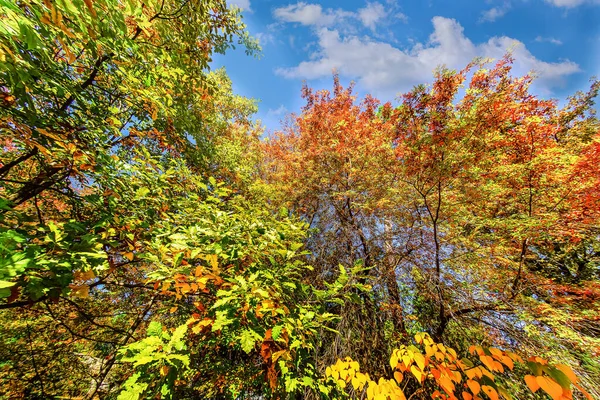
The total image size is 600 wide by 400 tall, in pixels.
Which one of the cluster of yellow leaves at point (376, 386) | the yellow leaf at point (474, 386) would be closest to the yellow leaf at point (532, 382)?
the yellow leaf at point (474, 386)

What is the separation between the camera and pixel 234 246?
168cm

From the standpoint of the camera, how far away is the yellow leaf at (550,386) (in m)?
0.96

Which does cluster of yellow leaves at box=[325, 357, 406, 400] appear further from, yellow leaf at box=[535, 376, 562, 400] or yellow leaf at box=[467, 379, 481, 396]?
yellow leaf at box=[535, 376, 562, 400]

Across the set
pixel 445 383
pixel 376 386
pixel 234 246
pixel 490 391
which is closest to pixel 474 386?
pixel 490 391

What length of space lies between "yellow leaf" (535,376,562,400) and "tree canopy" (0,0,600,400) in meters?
0.01

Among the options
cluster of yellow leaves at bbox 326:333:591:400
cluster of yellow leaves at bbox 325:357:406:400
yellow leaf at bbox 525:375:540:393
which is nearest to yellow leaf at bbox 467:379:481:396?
cluster of yellow leaves at bbox 326:333:591:400

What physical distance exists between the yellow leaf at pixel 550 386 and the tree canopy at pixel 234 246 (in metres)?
0.01

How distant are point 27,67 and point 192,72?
1.60 metres

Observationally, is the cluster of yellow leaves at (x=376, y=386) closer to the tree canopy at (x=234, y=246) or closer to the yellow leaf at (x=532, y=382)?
the tree canopy at (x=234, y=246)

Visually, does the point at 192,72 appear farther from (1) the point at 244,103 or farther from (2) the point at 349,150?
(1) the point at 244,103

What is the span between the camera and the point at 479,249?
378cm

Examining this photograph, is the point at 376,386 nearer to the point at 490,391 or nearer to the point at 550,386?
the point at 490,391

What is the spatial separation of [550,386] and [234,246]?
1955 mm

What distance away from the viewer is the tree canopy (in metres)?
1.37
